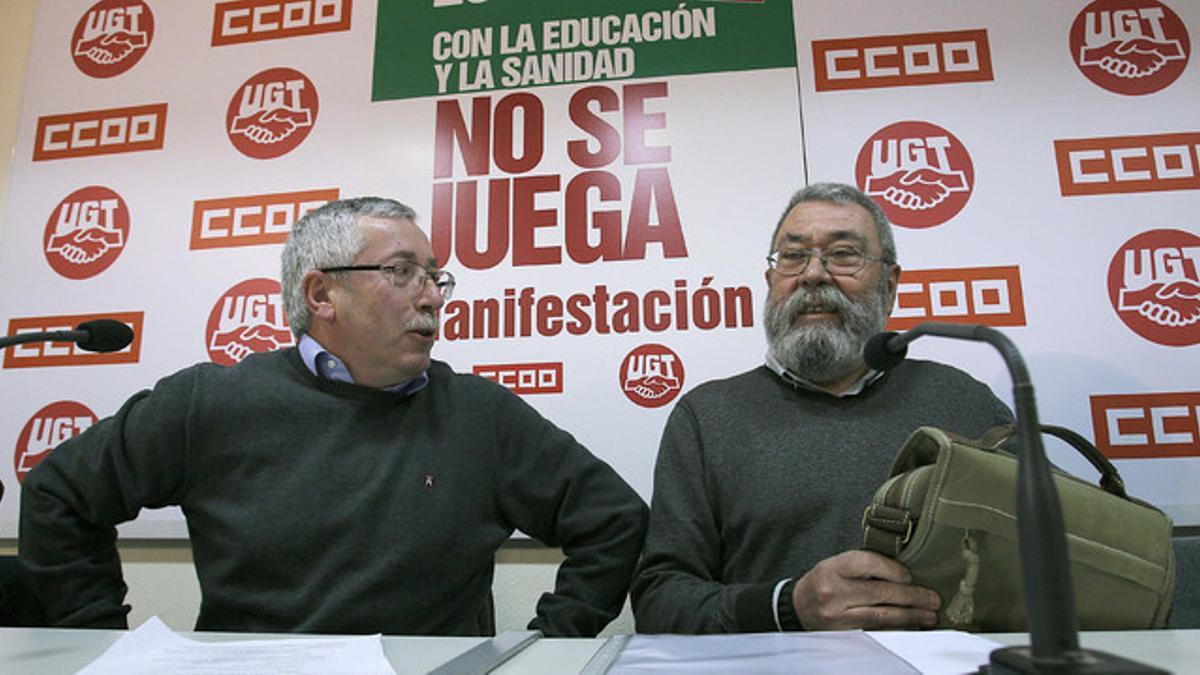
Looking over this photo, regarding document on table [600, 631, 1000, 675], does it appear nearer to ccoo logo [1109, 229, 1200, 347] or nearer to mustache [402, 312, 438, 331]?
mustache [402, 312, 438, 331]

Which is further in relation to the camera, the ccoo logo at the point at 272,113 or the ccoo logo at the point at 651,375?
the ccoo logo at the point at 272,113

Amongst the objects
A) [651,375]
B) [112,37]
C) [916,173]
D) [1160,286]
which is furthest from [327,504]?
[1160,286]

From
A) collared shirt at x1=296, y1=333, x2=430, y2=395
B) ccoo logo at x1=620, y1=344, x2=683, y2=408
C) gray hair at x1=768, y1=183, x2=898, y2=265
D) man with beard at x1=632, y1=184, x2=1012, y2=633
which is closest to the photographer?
man with beard at x1=632, y1=184, x2=1012, y2=633

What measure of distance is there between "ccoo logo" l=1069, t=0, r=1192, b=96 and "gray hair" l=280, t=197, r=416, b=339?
180 centimetres

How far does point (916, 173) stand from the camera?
6.59 feet

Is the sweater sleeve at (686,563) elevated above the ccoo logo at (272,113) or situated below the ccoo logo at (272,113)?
below

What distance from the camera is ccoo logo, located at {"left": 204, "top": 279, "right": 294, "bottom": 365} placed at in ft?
6.97

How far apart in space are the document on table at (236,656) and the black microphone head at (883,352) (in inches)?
24.2

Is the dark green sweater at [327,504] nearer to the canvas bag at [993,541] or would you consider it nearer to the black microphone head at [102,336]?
the black microphone head at [102,336]

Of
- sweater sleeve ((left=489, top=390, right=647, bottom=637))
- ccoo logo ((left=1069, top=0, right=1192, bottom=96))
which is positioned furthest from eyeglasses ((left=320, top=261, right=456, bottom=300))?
ccoo logo ((left=1069, top=0, right=1192, bottom=96))

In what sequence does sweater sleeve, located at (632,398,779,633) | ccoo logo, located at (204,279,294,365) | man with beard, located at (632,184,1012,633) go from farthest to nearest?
ccoo logo, located at (204,279,294,365) < man with beard, located at (632,184,1012,633) < sweater sleeve, located at (632,398,779,633)

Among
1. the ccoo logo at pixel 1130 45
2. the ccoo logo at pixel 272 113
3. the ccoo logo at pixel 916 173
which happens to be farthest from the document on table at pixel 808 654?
the ccoo logo at pixel 272 113

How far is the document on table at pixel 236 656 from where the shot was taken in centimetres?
80

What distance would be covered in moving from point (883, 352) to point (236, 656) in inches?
31.5
